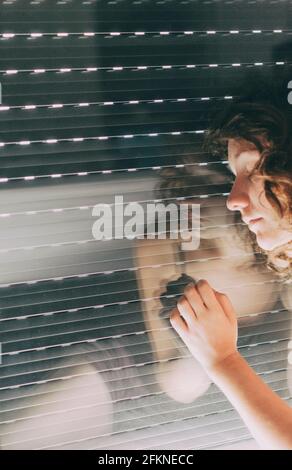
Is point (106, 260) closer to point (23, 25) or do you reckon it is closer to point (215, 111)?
point (215, 111)

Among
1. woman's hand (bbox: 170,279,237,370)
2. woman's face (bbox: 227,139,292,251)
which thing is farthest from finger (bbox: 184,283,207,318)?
woman's face (bbox: 227,139,292,251)

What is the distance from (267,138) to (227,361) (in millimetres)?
668

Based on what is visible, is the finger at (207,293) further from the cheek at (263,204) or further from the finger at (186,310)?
the cheek at (263,204)

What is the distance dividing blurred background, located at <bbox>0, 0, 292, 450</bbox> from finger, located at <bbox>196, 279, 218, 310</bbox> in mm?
27

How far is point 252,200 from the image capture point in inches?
63.6

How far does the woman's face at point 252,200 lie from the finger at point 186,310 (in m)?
0.29

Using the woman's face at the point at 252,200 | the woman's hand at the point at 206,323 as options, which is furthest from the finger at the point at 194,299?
the woman's face at the point at 252,200

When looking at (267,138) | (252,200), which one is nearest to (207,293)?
(252,200)

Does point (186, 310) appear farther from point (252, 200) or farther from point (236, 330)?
point (252, 200)

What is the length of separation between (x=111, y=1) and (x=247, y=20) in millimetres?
409

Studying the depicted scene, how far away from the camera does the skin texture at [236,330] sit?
1.52m

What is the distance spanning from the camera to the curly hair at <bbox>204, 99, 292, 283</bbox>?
155 cm

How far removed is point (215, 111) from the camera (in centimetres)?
160

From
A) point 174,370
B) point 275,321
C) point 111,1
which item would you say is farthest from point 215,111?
point 174,370
